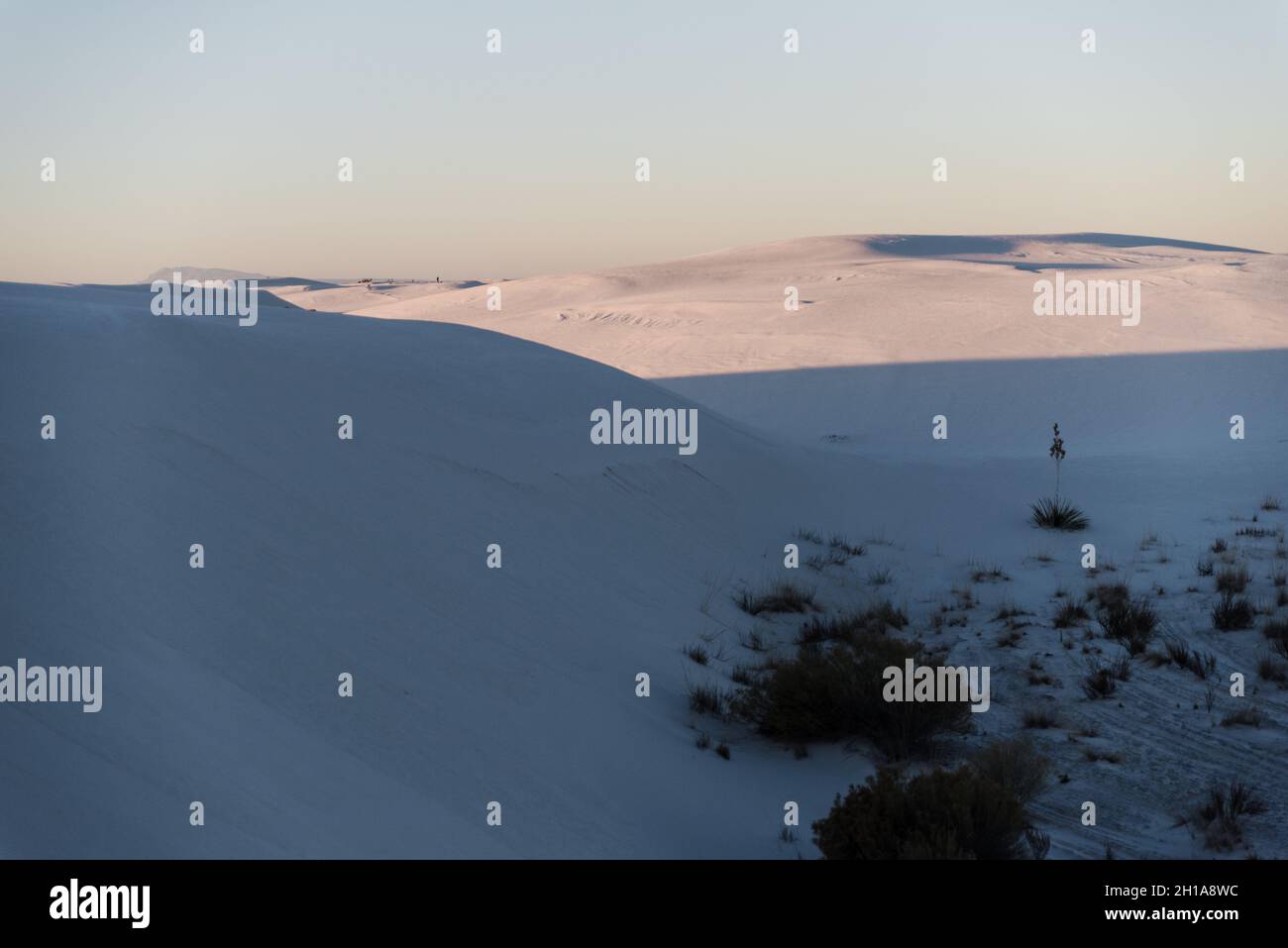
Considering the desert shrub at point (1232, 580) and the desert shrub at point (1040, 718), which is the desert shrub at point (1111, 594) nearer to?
the desert shrub at point (1232, 580)

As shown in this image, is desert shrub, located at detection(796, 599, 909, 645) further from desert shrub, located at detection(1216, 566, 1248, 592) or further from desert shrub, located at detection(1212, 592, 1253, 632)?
desert shrub, located at detection(1216, 566, 1248, 592)

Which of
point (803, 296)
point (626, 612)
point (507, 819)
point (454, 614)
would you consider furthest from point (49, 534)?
point (803, 296)

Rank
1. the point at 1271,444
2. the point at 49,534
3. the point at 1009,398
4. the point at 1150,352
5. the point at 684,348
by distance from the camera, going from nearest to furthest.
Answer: the point at 49,534
the point at 1271,444
the point at 1009,398
the point at 1150,352
the point at 684,348

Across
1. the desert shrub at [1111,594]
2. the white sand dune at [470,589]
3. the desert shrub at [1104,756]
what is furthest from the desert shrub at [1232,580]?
the desert shrub at [1104,756]

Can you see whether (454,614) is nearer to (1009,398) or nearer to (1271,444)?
(1271,444)

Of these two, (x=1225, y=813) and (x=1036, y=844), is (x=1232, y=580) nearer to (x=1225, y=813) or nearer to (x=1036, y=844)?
(x=1225, y=813)

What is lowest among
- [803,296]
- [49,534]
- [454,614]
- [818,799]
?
[818,799]

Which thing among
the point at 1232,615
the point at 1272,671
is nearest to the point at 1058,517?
the point at 1232,615

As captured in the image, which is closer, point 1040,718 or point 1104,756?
point 1104,756
